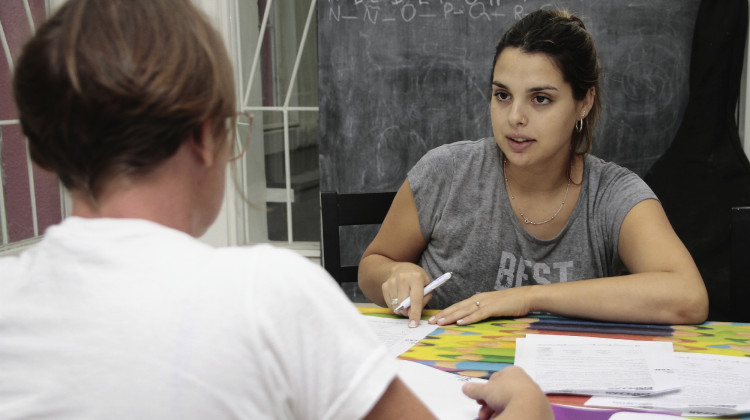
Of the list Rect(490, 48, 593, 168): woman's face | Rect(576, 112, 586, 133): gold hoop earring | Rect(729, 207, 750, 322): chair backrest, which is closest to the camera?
Rect(729, 207, 750, 322): chair backrest

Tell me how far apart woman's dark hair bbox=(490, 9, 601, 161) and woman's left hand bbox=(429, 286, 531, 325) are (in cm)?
57

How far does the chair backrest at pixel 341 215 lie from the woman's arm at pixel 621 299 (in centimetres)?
49

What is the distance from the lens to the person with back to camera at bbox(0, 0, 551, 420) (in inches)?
20.6

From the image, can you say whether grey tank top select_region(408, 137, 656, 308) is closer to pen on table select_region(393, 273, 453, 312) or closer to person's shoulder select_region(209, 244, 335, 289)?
pen on table select_region(393, 273, 453, 312)

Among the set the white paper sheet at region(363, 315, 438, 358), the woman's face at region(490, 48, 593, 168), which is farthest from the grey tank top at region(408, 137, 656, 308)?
the white paper sheet at region(363, 315, 438, 358)

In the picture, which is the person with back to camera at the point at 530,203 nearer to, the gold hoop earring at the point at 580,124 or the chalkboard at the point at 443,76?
the gold hoop earring at the point at 580,124

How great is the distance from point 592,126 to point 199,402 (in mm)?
1441

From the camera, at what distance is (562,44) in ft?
5.25

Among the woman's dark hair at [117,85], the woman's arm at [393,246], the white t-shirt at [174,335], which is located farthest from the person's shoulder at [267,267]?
the woman's arm at [393,246]

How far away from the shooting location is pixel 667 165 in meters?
2.58

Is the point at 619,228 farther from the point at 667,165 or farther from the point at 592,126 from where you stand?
the point at 667,165

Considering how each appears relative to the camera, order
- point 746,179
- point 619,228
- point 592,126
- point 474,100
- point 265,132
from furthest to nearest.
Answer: point 265,132, point 474,100, point 746,179, point 592,126, point 619,228

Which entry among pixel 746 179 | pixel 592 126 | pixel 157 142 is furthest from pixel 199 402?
pixel 746 179

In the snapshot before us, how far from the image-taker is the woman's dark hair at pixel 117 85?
0.54 meters
